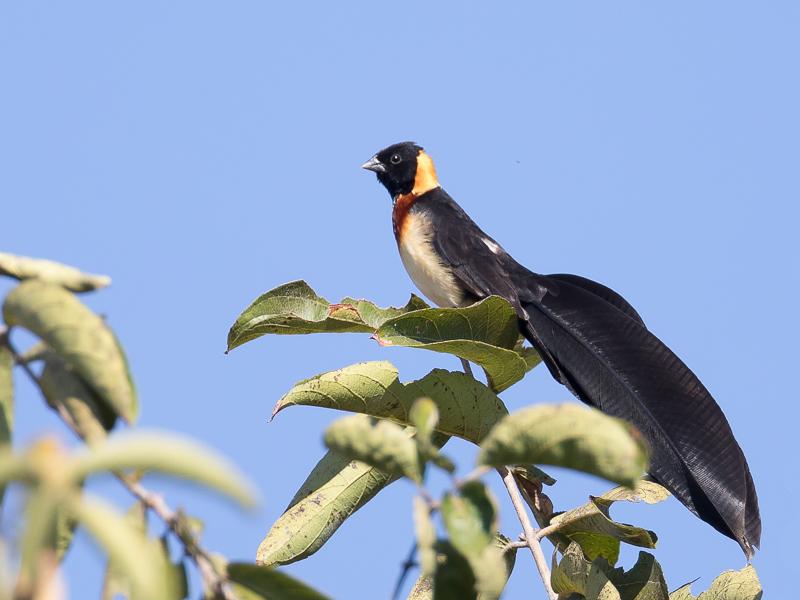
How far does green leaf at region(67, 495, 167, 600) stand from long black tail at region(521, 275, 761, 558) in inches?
85.3

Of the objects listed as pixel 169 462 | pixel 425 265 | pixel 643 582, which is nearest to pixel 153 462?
pixel 169 462

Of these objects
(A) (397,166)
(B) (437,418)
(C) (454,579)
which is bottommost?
(C) (454,579)

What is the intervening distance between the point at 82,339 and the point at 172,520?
0.20 m

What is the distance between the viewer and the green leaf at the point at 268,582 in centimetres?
121

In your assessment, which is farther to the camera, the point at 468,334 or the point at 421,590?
the point at 468,334

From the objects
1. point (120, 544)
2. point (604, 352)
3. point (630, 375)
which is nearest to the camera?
point (120, 544)

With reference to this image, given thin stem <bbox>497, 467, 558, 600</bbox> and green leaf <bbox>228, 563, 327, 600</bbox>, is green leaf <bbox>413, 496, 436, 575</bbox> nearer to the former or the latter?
green leaf <bbox>228, 563, 327, 600</bbox>

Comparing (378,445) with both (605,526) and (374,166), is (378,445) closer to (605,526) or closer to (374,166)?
(605,526)

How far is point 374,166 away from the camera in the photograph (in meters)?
6.29

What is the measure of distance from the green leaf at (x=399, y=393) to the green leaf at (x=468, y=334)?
3.0 inches

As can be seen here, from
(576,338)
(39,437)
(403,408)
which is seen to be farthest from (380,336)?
(39,437)

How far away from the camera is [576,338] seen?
3.78 m

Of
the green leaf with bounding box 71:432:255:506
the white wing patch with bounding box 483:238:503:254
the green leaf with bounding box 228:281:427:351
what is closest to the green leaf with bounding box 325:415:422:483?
the green leaf with bounding box 71:432:255:506

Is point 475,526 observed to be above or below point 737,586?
above
